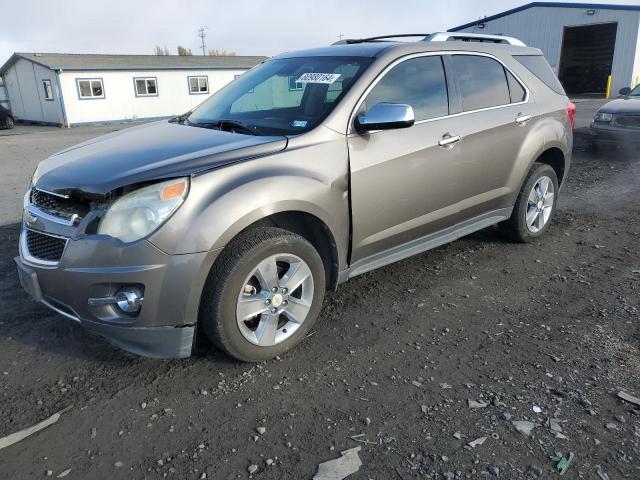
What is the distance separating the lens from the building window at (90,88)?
89.1 feet

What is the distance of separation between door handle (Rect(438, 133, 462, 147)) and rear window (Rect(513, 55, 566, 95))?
1440 millimetres

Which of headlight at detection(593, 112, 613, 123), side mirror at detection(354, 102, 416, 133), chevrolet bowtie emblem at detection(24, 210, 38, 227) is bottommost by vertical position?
headlight at detection(593, 112, 613, 123)

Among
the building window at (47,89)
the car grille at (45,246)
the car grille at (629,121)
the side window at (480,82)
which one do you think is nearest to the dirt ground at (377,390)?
the car grille at (45,246)

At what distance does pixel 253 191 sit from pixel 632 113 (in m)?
9.01

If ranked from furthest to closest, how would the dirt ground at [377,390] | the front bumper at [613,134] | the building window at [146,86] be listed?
the building window at [146,86] → the front bumper at [613,134] → the dirt ground at [377,390]

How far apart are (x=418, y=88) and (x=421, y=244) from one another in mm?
1176

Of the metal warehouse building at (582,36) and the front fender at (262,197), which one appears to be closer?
the front fender at (262,197)

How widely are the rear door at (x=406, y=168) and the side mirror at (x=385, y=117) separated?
0.35ft

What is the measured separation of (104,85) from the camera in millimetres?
27828

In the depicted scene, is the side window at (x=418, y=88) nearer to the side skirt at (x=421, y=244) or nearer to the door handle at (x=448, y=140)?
the door handle at (x=448, y=140)

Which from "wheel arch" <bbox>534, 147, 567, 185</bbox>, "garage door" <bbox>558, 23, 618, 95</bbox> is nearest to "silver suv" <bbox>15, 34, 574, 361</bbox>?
"wheel arch" <bbox>534, 147, 567, 185</bbox>

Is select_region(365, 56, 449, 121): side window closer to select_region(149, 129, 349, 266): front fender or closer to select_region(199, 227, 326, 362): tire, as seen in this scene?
select_region(149, 129, 349, 266): front fender

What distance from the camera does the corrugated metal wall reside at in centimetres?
2777

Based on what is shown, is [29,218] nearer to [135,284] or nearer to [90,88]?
[135,284]
